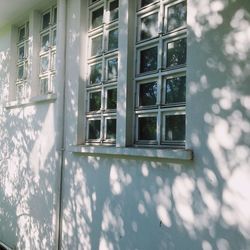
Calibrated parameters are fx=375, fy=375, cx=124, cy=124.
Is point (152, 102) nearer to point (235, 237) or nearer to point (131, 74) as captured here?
point (131, 74)

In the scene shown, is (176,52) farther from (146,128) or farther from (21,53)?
(21,53)

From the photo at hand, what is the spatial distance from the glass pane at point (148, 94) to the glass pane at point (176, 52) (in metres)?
0.34

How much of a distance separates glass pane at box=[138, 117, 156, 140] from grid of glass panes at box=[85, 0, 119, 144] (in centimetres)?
50

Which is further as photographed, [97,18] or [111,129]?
[97,18]

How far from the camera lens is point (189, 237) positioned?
334cm

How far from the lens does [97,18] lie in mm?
5164

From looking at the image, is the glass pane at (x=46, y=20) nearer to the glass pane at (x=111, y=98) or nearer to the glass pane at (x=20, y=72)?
the glass pane at (x=20, y=72)

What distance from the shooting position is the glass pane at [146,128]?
13.4 feet

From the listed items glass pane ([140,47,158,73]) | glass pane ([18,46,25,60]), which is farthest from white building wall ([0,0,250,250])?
glass pane ([18,46,25,60])

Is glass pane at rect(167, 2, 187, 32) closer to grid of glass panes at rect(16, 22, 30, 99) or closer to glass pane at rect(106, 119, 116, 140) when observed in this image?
glass pane at rect(106, 119, 116, 140)

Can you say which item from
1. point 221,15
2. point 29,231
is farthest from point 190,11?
point 29,231

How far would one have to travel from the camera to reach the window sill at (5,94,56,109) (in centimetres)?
575

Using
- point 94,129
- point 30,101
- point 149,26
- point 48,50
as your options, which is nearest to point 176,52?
point 149,26

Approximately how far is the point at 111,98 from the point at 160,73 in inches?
39.8
